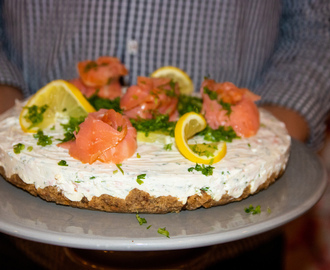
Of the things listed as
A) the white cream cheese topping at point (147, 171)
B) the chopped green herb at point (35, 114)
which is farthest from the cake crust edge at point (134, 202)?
the chopped green herb at point (35, 114)

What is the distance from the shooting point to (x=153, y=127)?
67.4 inches

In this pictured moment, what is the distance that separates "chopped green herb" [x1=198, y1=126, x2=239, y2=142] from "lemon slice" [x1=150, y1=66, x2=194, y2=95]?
18.0 inches

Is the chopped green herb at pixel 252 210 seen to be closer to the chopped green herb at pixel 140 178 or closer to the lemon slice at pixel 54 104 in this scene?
the chopped green herb at pixel 140 178

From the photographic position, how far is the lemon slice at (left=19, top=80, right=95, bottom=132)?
1779 millimetres

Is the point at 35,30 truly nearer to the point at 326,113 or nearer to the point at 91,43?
the point at 91,43

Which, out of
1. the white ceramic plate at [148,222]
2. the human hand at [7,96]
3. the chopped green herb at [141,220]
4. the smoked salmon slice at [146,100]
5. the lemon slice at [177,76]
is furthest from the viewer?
the human hand at [7,96]

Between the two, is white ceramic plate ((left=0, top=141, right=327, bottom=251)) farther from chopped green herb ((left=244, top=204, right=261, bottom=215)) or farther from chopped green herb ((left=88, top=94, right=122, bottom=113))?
chopped green herb ((left=88, top=94, right=122, bottom=113))

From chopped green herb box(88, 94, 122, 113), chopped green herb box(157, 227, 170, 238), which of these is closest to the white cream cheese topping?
chopped green herb box(157, 227, 170, 238)

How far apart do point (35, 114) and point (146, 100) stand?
0.46 m

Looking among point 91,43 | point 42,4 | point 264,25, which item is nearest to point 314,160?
point 264,25

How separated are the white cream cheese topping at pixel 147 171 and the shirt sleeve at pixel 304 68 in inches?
31.1

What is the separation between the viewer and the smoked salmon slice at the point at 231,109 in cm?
180

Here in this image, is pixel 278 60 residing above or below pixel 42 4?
below

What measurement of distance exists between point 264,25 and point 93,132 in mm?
1531
